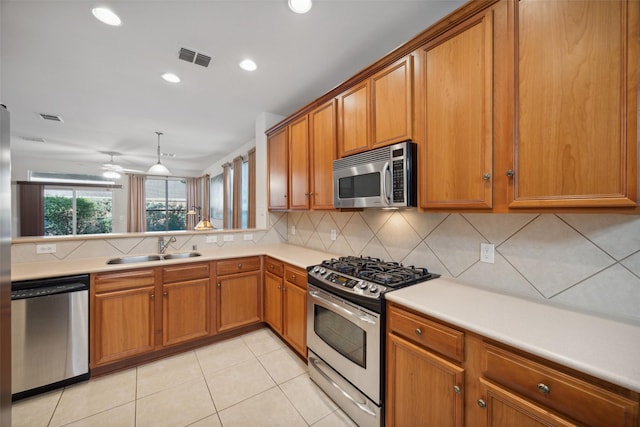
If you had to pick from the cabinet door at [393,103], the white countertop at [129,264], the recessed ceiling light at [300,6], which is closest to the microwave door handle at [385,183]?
the cabinet door at [393,103]

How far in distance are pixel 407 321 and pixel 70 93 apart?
13.9 ft

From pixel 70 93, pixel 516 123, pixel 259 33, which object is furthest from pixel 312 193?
pixel 70 93

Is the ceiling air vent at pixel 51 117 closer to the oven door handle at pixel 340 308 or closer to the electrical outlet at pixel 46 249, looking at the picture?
the electrical outlet at pixel 46 249

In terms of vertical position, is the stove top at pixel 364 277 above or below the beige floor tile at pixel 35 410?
above

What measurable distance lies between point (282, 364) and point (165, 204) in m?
7.95

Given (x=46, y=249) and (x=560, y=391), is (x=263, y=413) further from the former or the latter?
(x=46, y=249)

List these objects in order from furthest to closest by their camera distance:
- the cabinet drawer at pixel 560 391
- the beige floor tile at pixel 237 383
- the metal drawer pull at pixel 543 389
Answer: the beige floor tile at pixel 237 383, the metal drawer pull at pixel 543 389, the cabinet drawer at pixel 560 391

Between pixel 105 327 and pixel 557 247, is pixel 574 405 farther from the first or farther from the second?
pixel 105 327

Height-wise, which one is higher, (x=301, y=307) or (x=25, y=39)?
(x=25, y=39)

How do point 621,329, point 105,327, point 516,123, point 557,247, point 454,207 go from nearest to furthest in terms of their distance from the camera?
1. point 621,329
2. point 516,123
3. point 557,247
4. point 454,207
5. point 105,327

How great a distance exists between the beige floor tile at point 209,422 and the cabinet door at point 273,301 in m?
0.94

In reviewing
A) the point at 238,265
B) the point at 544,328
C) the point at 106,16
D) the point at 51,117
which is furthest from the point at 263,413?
the point at 51,117

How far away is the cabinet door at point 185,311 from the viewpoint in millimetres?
2363

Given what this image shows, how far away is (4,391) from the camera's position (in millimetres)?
1069
